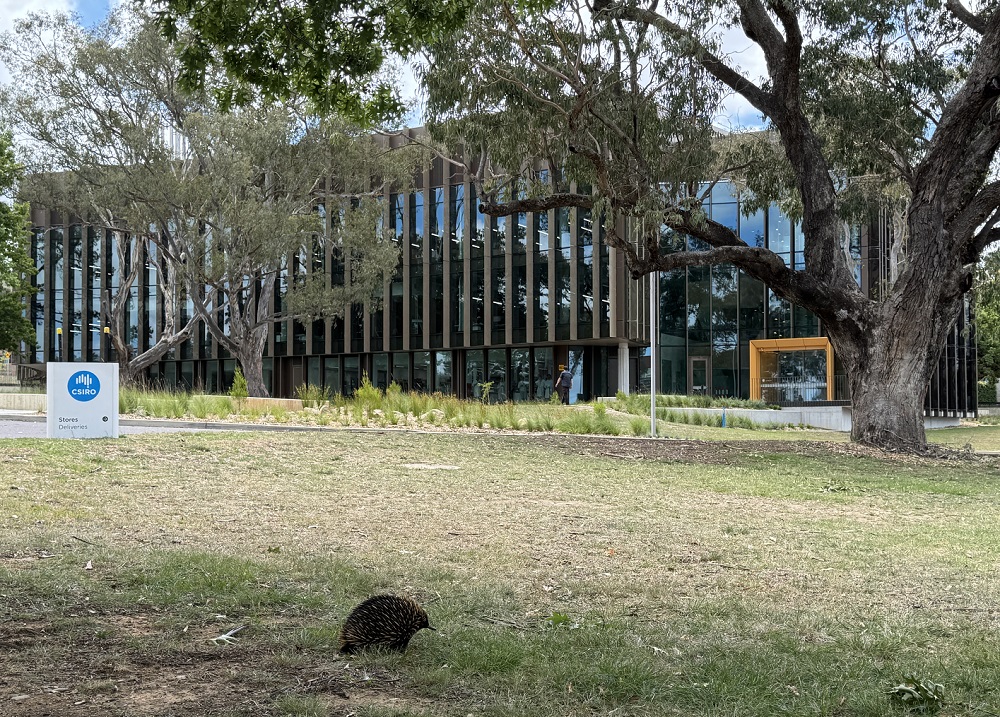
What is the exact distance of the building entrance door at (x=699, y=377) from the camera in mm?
39469

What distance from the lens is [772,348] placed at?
37594 mm

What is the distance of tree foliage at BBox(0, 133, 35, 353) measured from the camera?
3684 cm

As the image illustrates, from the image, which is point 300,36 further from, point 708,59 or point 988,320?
point 988,320

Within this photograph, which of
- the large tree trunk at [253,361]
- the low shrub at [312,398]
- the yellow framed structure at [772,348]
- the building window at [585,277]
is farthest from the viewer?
the building window at [585,277]

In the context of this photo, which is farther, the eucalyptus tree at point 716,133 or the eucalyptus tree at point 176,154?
the eucalyptus tree at point 176,154

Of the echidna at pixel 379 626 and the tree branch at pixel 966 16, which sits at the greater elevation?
the tree branch at pixel 966 16

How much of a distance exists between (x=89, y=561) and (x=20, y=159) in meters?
34.5

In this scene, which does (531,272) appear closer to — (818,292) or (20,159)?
(20,159)

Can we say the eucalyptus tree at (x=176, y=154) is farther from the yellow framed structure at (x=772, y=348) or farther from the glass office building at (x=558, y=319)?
the yellow framed structure at (x=772, y=348)

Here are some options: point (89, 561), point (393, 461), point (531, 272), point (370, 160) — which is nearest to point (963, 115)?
point (393, 461)

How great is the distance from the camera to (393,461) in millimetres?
12852

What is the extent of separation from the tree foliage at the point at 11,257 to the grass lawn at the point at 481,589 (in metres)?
29.7

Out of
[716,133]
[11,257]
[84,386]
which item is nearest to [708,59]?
[716,133]

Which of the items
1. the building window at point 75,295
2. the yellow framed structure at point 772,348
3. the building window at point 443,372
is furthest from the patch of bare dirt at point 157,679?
the building window at point 75,295
